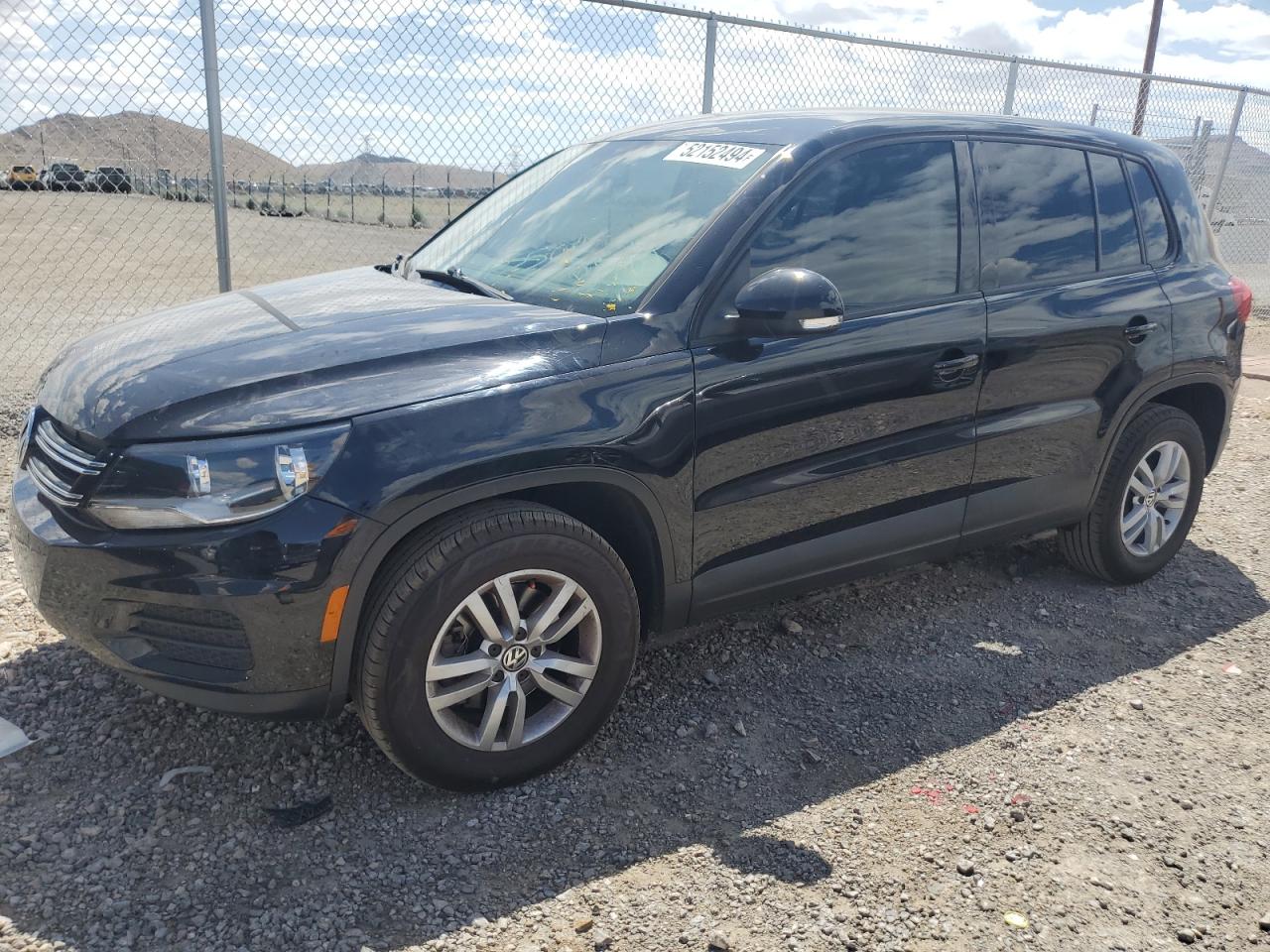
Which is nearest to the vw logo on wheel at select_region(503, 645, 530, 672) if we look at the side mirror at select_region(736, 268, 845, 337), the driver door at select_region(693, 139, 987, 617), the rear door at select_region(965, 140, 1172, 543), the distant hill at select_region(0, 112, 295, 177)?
the driver door at select_region(693, 139, 987, 617)

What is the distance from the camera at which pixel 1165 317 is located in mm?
4211

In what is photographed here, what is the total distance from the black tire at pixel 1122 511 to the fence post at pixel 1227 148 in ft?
28.4

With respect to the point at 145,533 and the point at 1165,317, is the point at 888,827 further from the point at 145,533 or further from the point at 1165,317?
the point at 1165,317

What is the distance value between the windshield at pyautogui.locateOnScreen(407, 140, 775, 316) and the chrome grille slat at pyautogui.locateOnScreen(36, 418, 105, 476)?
52.8 inches

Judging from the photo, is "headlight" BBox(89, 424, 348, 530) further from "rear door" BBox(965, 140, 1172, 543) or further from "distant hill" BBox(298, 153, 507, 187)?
"distant hill" BBox(298, 153, 507, 187)

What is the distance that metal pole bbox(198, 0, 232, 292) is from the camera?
5.32m

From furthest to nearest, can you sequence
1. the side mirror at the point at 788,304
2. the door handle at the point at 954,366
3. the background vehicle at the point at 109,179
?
the background vehicle at the point at 109,179, the door handle at the point at 954,366, the side mirror at the point at 788,304

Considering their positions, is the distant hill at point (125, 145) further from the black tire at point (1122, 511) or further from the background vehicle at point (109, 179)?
the black tire at point (1122, 511)

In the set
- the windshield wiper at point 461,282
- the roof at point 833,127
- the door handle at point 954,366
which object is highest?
the roof at point 833,127

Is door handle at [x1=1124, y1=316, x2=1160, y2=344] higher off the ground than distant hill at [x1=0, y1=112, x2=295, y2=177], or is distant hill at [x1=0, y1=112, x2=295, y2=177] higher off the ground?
distant hill at [x1=0, y1=112, x2=295, y2=177]

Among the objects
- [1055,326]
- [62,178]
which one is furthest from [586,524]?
[62,178]

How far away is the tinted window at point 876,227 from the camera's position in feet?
10.8

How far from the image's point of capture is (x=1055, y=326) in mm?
3859

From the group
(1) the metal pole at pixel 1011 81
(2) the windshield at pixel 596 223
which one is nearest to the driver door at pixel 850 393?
(2) the windshield at pixel 596 223
